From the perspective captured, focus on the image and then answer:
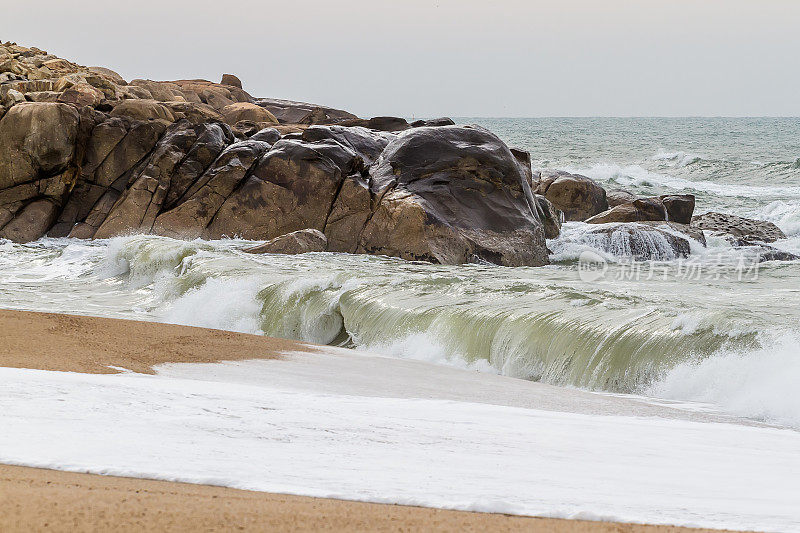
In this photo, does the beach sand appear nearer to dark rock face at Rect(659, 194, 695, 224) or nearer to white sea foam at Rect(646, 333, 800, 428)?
white sea foam at Rect(646, 333, 800, 428)

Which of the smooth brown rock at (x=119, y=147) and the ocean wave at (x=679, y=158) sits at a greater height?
the smooth brown rock at (x=119, y=147)

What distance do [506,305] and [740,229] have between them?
10.2 m

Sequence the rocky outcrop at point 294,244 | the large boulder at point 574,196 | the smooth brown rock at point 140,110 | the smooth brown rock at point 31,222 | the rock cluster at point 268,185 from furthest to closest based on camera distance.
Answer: the large boulder at point 574,196
the smooth brown rock at point 140,110
the smooth brown rock at point 31,222
the rock cluster at point 268,185
the rocky outcrop at point 294,244

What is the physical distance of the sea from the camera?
5.77 m

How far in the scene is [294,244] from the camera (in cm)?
1181

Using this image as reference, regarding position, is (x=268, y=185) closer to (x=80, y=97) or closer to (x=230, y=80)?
(x=80, y=97)

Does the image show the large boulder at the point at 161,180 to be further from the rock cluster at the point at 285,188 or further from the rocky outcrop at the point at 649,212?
the rocky outcrop at the point at 649,212

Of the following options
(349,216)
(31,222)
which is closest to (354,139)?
(349,216)

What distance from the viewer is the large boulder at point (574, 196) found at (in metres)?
18.7

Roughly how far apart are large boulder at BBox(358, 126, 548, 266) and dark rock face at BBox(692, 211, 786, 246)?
4781 millimetres

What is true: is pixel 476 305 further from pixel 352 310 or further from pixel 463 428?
pixel 463 428

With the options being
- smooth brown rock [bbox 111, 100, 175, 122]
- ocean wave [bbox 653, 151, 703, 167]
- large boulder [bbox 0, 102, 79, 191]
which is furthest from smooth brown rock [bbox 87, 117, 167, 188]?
ocean wave [bbox 653, 151, 703, 167]

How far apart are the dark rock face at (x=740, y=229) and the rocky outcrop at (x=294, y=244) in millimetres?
8014

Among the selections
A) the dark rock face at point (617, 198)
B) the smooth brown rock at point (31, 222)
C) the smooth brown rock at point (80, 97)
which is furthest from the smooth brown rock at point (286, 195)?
the dark rock face at point (617, 198)
